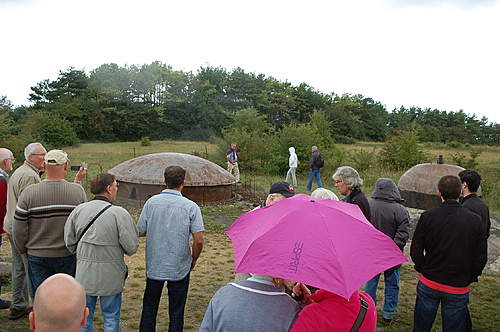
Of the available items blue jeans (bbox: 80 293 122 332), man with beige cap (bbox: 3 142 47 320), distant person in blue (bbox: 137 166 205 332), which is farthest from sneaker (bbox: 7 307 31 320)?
distant person in blue (bbox: 137 166 205 332)

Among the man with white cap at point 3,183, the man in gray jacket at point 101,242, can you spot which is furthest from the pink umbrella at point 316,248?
the man with white cap at point 3,183

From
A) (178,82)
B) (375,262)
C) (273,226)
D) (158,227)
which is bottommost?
(158,227)

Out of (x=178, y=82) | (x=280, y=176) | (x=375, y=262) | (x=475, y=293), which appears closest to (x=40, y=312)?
(x=375, y=262)

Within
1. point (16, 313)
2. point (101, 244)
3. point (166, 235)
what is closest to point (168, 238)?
point (166, 235)

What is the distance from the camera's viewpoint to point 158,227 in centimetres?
368

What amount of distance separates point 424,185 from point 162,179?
8.09 meters

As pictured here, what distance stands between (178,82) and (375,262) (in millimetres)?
49191

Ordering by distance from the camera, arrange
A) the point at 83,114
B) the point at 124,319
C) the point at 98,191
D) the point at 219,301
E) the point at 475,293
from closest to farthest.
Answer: the point at 219,301, the point at 98,191, the point at 124,319, the point at 475,293, the point at 83,114

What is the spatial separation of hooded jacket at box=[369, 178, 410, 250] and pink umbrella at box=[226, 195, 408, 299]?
2.40 metres

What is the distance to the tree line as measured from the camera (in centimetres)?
4294

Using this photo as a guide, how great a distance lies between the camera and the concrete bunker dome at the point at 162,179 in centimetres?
1154

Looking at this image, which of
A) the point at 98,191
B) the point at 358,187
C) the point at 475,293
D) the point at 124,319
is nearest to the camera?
the point at 98,191

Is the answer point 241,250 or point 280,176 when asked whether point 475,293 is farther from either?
point 280,176

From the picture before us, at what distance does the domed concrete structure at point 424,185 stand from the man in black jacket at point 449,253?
9323 millimetres
